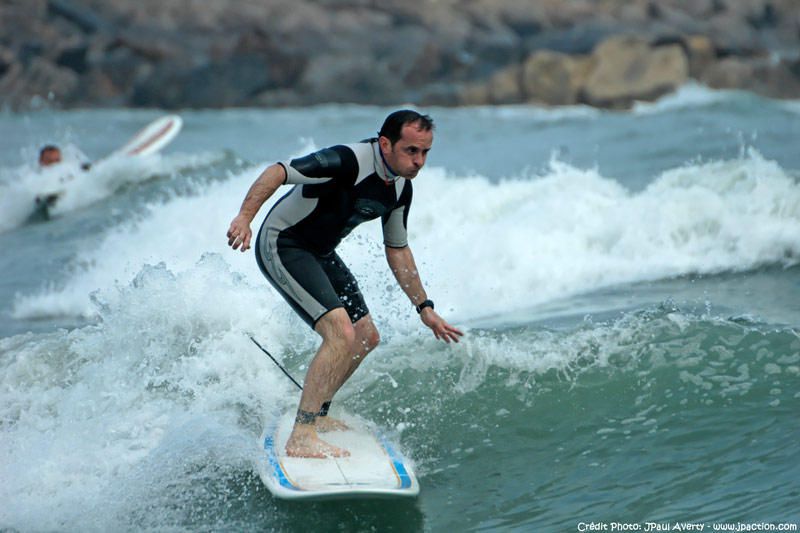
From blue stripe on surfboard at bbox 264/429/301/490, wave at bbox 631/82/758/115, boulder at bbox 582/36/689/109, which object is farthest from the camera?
boulder at bbox 582/36/689/109

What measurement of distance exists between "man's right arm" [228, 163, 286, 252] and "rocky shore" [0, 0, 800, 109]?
2321 cm

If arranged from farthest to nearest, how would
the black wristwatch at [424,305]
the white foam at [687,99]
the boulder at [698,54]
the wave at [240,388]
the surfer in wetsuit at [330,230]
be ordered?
the boulder at [698,54]
the white foam at [687,99]
the black wristwatch at [424,305]
the wave at [240,388]
the surfer in wetsuit at [330,230]

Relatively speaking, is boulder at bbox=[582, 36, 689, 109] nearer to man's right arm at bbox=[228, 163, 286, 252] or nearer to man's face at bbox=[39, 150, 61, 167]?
man's face at bbox=[39, 150, 61, 167]

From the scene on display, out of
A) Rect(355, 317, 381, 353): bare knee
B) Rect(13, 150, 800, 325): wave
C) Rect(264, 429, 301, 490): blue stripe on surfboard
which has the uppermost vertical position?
Rect(355, 317, 381, 353): bare knee

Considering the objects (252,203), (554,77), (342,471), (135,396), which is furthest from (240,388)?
(554,77)

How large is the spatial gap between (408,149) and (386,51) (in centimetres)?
2994

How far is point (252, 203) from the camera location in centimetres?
520

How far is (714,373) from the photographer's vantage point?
21.3 ft

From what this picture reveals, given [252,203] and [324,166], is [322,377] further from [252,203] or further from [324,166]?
[324,166]

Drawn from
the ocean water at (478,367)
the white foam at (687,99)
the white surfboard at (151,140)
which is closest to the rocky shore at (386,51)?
the white foam at (687,99)

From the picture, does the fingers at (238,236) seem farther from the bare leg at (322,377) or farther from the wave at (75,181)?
the wave at (75,181)

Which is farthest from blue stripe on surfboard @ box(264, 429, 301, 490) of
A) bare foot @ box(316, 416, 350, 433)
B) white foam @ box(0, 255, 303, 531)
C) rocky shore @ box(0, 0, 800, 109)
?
rocky shore @ box(0, 0, 800, 109)

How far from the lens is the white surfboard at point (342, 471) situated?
16.6ft

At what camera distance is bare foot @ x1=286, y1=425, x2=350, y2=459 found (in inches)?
214
